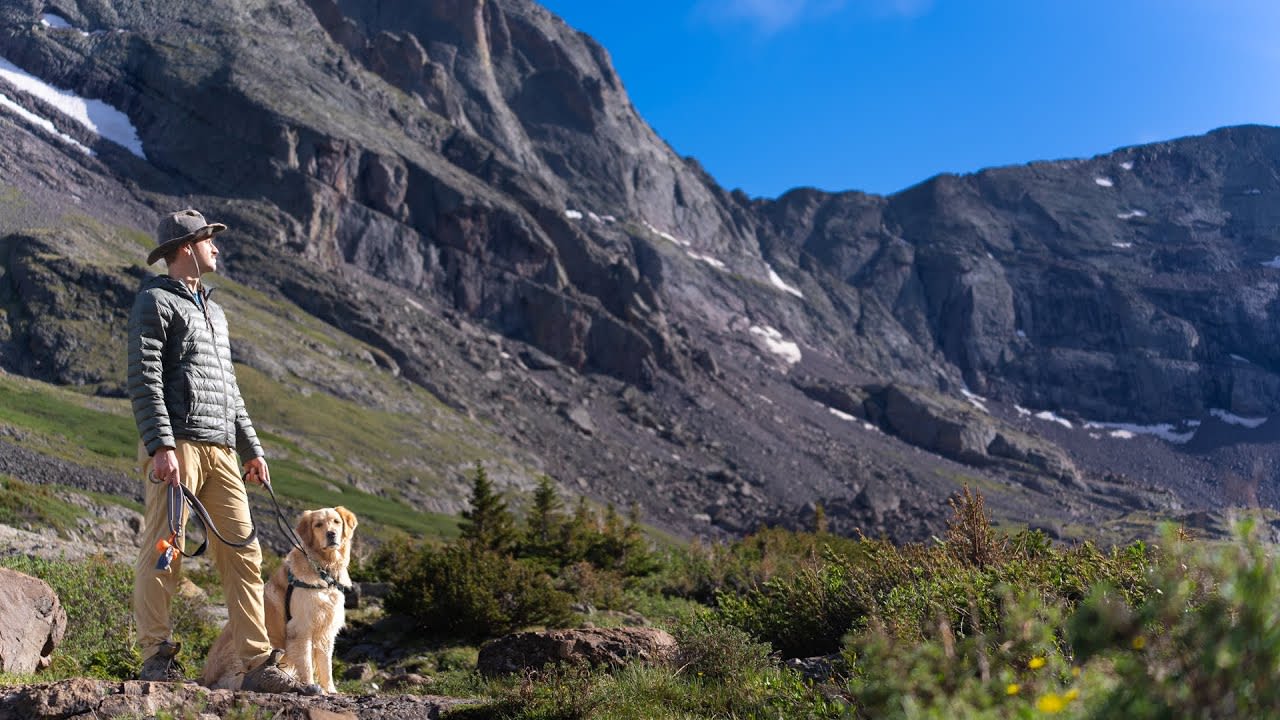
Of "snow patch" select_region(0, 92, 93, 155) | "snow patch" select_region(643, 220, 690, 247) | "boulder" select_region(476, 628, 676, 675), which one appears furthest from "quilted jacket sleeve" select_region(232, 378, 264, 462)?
"snow patch" select_region(643, 220, 690, 247)

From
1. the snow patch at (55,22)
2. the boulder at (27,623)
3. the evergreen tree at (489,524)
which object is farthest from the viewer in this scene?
the snow patch at (55,22)

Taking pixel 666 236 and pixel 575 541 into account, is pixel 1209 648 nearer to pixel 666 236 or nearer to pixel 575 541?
pixel 575 541

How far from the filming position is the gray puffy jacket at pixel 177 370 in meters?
5.94

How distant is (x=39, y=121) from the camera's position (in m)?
113

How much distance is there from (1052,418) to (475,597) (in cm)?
19088

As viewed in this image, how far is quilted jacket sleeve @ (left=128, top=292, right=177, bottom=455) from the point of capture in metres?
5.86

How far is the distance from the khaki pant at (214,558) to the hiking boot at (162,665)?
4cm

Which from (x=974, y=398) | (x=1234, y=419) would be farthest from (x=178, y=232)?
(x=1234, y=419)

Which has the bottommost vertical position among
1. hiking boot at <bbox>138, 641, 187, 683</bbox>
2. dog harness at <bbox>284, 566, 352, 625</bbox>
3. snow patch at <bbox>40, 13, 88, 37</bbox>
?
hiking boot at <bbox>138, 641, 187, 683</bbox>

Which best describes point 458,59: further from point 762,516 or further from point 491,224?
point 762,516

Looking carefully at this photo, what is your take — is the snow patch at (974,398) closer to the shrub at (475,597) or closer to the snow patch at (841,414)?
the snow patch at (841,414)

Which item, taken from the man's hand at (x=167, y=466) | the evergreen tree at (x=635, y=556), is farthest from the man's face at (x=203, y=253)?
the evergreen tree at (x=635, y=556)

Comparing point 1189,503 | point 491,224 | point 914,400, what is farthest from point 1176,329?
point 491,224

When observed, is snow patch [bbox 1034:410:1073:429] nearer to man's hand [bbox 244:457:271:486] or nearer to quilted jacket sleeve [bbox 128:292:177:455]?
man's hand [bbox 244:457:271:486]
